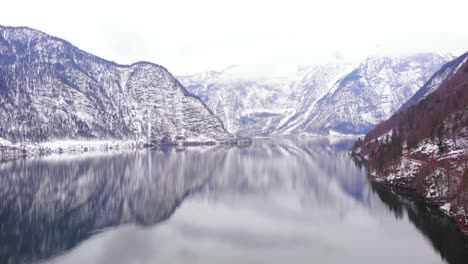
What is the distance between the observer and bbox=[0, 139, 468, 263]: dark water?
68188mm

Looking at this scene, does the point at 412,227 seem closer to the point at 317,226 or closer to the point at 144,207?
the point at 317,226

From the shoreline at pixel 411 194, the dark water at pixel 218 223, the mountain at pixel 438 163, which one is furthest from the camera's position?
the mountain at pixel 438 163

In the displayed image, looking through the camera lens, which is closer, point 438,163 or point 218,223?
point 218,223

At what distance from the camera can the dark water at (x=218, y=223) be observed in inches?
2685

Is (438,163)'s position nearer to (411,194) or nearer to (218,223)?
(411,194)

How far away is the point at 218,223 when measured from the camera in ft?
302

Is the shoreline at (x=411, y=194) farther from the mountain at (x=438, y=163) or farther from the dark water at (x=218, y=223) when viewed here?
the dark water at (x=218, y=223)

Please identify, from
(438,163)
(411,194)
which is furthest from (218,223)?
(438,163)

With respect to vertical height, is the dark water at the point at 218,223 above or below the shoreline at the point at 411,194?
below

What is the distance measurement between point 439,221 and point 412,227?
456 cm

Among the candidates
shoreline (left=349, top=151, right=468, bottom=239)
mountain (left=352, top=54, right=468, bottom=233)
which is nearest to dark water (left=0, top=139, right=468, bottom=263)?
shoreline (left=349, top=151, right=468, bottom=239)

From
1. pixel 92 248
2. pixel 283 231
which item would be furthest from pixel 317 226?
pixel 92 248

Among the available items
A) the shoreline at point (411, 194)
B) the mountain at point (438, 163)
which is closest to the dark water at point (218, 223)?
the shoreline at point (411, 194)

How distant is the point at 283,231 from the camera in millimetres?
83688
